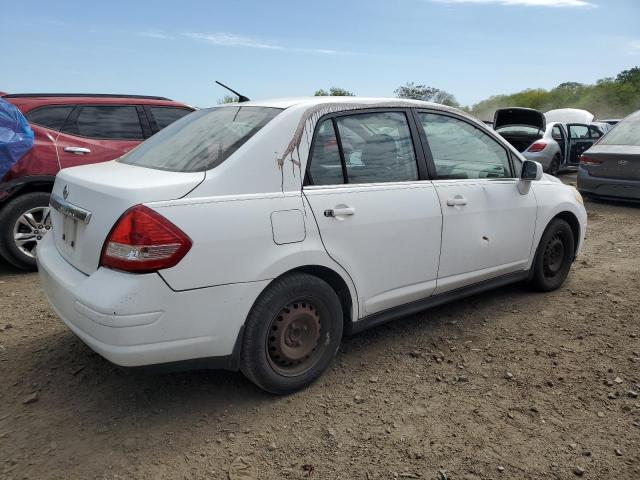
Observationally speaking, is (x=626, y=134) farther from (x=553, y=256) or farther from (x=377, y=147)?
(x=377, y=147)

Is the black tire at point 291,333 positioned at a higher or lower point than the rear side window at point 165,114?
lower

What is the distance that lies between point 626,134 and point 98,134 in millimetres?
8218

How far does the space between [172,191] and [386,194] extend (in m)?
1.29

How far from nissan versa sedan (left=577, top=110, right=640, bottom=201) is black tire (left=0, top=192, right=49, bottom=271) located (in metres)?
8.05

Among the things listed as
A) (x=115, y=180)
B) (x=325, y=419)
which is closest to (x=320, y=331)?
(x=325, y=419)

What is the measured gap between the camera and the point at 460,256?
3.58m

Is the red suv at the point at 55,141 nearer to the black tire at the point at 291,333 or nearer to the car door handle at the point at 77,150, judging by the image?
the car door handle at the point at 77,150

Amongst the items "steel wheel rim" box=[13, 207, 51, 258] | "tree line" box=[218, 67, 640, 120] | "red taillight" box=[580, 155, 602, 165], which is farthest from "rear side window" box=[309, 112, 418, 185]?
"tree line" box=[218, 67, 640, 120]

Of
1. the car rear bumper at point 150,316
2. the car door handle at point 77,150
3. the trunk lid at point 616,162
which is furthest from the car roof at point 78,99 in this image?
the trunk lid at point 616,162

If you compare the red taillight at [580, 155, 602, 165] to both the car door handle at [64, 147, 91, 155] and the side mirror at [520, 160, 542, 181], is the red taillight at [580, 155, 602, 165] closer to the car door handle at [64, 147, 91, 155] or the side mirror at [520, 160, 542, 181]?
the side mirror at [520, 160, 542, 181]

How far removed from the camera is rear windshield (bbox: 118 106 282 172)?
2.73 m

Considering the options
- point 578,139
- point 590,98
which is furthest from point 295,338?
point 590,98

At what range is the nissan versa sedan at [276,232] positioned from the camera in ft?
7.75

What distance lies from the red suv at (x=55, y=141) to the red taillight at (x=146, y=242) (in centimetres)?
304
